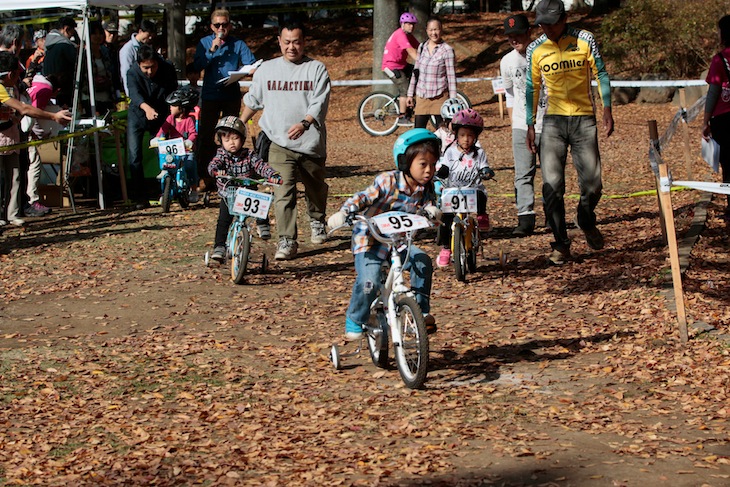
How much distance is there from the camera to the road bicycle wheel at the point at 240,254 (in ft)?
32.9

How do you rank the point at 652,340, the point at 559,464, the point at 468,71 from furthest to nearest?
the point at 468,71
the point at 652,340
the point at 559,464

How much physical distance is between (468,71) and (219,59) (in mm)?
16103

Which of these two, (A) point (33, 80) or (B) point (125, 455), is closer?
(B) point (125, 455)

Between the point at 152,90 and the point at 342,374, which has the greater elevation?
the point at 152,90

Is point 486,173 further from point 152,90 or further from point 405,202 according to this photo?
point 152,90

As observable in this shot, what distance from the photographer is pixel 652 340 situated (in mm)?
7844

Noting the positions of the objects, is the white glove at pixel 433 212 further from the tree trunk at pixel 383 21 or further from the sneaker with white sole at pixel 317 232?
the tree trunk at pixel 383 21

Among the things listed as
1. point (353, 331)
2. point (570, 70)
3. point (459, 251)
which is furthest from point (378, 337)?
point (570, 70)

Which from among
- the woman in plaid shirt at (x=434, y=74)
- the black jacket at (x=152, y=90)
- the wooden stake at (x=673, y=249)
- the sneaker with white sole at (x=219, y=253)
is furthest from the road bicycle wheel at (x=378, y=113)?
the wooden stake at (x=673, y=249)

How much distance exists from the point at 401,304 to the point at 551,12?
4005 millimetres

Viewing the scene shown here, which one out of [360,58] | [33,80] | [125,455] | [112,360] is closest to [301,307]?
[112,360]

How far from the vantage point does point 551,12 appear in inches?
380

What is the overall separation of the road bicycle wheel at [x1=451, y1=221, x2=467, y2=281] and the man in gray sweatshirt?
1993 millimetres

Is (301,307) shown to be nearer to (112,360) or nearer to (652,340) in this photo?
(112,360)
